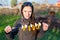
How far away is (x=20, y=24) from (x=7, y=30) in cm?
11

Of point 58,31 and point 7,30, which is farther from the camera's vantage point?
point 58,31

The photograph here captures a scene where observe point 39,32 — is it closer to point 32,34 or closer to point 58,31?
point 32,34

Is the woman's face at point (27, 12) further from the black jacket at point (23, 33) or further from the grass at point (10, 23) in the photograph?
the grass at point (10, 23)

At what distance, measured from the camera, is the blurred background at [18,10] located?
2191 mm

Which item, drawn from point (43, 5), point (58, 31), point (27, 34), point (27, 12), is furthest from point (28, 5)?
point (58, 31)

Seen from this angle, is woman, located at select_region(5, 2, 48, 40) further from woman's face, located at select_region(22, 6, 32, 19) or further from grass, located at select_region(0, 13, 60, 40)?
grass, located at select_region(0, 13, 60, 40)

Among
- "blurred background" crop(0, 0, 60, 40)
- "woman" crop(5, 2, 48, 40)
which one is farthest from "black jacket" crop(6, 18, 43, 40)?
"blurred background" crop(0, 0, 60, 40)

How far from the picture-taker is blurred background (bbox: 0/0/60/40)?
219cm

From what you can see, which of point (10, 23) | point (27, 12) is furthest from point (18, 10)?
point (27, 12)

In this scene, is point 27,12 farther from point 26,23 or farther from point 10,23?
point 10,23

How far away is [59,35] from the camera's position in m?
2.30

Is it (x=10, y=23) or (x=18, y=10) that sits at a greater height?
(x=18, y=10)

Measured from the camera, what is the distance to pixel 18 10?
87.7 inches

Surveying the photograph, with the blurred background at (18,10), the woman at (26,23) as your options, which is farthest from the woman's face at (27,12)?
the blurred background at (18,10)
